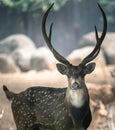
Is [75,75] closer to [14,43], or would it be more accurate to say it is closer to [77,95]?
[77,95]

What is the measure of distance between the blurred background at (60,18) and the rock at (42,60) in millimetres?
163

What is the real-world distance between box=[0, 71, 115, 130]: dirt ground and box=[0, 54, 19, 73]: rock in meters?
0.16

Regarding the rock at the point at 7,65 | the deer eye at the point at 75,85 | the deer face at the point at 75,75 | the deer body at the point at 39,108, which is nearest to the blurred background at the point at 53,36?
the rock at the point at 7,65

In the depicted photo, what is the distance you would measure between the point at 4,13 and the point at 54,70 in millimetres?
1349

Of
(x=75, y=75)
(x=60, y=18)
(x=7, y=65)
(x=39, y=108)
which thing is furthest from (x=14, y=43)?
(x=75, y=75)

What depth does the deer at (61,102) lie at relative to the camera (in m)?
3.96

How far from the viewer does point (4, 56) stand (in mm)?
7688

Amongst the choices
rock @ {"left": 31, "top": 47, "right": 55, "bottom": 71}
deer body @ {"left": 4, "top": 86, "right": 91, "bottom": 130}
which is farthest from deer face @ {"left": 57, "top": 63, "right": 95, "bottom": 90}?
rock @ {"left": 31, "top": 47, "right": 55, "bottom": 71}

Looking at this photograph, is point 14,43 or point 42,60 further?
point 14,43

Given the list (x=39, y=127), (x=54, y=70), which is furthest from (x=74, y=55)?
(x=39, y=127)

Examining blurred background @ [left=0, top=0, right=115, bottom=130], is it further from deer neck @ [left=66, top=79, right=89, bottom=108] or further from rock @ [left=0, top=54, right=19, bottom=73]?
Result: deer neck @ [left=66, top=79, right=89, bottom=108]

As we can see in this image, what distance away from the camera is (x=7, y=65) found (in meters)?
7.47

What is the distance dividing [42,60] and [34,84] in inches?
45.0

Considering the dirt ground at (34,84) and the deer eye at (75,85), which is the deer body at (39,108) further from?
the dirt ground at (34,84)
